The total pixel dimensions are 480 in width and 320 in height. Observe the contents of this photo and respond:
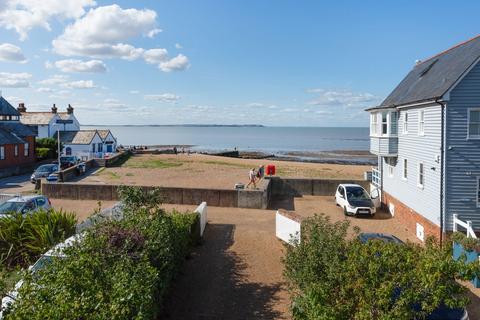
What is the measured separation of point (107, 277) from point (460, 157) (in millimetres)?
15046

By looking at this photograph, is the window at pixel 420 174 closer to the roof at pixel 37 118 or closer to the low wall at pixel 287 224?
the low wall at pixel 287 224

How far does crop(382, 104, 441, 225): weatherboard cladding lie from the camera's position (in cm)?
1755

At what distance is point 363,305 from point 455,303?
59.4 inches

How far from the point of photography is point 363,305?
678 centimetres

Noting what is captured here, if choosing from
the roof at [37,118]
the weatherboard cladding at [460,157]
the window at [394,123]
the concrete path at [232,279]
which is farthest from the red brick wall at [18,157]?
the weatherboard cladding at [460,157]

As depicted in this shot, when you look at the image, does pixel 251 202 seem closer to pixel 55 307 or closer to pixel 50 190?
pixel 50 190

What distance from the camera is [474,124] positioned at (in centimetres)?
1698

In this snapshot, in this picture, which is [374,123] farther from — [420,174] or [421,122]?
[420,174]

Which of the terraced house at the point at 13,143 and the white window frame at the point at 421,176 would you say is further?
the terraced house at the point at 13,143

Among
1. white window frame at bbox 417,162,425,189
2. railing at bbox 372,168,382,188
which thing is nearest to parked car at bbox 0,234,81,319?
white window frame at bbox 417,162,425,189

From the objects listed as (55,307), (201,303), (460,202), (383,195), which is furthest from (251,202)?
(55,307)

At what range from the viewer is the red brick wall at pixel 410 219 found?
58.3 ft

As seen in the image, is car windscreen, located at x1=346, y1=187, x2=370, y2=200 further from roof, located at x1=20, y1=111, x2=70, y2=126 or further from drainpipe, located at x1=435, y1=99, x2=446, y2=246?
roof, located at x1=20, y1=111, x2=70, y2=126

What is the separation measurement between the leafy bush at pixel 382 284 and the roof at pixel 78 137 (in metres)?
52.4
